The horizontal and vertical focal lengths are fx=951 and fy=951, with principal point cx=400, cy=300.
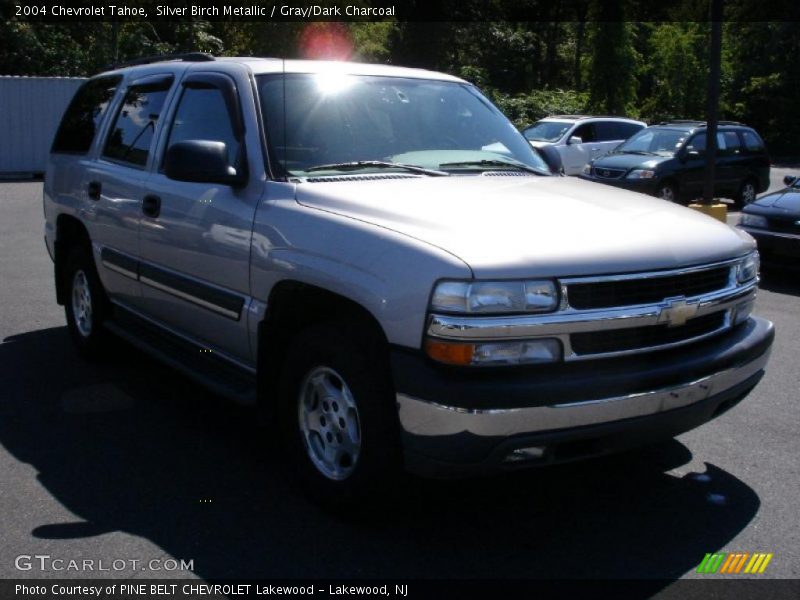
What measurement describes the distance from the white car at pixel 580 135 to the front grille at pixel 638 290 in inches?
672

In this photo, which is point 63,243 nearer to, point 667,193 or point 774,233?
point 774,233

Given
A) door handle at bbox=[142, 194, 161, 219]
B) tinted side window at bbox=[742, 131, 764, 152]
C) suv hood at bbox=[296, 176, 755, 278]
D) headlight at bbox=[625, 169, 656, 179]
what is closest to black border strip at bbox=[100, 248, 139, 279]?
door handle at bbox=[142, 194, 161, 219]

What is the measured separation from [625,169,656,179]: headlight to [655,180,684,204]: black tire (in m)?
0.24

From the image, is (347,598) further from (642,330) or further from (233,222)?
(233,222)

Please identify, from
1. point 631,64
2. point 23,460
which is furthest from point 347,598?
point 631,64

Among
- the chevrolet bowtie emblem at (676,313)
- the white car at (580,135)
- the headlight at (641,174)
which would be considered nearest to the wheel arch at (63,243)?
the chevrolet bowtie emblem at (676,313)

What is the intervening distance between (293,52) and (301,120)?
111ft

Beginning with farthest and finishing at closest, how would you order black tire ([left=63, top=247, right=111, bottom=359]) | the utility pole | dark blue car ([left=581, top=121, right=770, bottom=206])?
dark blue car ([left=581, top=121, right=770, bottom=206]) < the utility pole < black tire ([left=63, top=247, right=111, bottom=359])

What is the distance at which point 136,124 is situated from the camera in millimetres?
5965

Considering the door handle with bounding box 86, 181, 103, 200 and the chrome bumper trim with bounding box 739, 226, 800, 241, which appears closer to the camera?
the door handle with bounding box 86, 181, 103, 200

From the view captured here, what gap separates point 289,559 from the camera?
12.4 feet

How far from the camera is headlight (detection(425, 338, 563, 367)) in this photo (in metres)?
3.45

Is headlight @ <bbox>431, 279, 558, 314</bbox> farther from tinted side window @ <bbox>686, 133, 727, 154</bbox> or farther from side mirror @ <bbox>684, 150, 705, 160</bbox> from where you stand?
A: tinted side window @ <bbox>686, 133, 727, 154</bbox>

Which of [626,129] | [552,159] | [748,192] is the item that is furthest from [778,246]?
[626,129]
